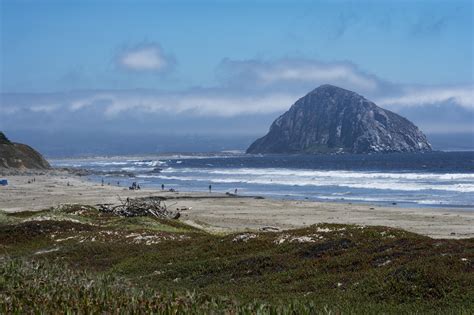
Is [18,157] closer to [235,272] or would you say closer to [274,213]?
[274,213]

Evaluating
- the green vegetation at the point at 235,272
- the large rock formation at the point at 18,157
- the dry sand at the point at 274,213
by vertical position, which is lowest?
the dry sand at the point at 274,213

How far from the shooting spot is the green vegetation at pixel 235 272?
10.4 meters

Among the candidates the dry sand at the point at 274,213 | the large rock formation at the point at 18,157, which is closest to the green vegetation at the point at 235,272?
the dry sand at the point at 274,213

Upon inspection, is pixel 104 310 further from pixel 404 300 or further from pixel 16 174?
A: pixel 16 174

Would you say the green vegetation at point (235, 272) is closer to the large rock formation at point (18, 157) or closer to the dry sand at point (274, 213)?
the dry sand at point (274, 213)

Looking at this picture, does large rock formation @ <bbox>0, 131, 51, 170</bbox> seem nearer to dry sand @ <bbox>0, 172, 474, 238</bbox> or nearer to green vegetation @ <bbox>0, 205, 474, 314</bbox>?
dry sand @ <bbox>0, 172, 474, 238</bbox>

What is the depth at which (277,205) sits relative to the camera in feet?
188

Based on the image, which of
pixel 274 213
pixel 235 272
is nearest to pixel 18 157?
pixel 274 213

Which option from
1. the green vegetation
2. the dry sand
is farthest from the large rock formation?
the green vegetation

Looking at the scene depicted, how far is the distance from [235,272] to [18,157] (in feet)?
370

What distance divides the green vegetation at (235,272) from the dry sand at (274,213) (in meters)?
13.8

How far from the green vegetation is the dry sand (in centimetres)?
1379

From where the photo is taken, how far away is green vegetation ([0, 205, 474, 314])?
34.1 feet

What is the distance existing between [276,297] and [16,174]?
103 meters
